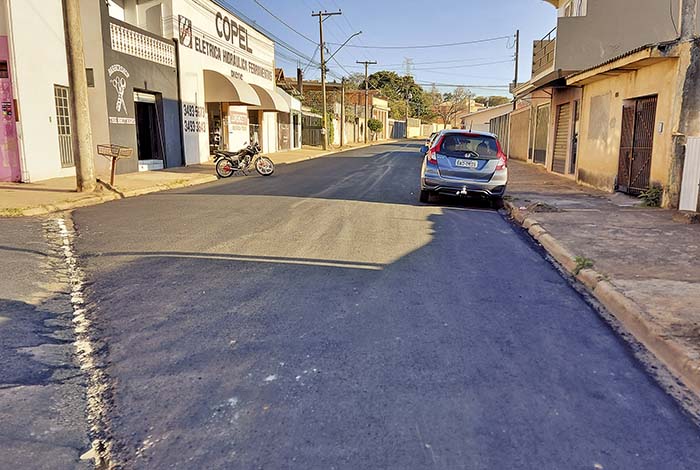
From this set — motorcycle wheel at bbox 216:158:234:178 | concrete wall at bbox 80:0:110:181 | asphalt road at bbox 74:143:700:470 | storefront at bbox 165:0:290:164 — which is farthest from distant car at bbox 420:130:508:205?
storefront at bbox 165:0:290:164

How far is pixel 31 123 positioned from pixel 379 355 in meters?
14.4

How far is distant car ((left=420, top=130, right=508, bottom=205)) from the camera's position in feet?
38.1

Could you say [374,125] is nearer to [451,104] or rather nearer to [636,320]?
[451,104]

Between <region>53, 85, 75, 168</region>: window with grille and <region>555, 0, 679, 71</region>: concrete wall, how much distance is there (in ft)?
50.7

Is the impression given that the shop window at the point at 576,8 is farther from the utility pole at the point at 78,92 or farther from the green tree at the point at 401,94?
the green tree at the point at 401,94

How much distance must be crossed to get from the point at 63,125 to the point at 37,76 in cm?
163

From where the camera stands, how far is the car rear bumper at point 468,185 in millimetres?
11633

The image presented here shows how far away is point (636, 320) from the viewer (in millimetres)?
4750

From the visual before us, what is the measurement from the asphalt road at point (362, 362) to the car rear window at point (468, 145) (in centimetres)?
449

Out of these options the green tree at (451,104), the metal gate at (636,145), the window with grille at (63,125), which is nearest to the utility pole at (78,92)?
the window with grille at (63,125)

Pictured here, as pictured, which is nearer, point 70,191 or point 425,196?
point 425,196

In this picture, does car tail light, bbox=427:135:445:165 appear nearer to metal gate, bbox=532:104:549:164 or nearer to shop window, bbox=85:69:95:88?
shop window, bbox=85:69:95:88

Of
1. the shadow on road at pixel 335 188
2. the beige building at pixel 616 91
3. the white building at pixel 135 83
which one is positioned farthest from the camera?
the white building at pixel 135 83

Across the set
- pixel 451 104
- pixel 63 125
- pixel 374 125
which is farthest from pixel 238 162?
pixel 451 104
